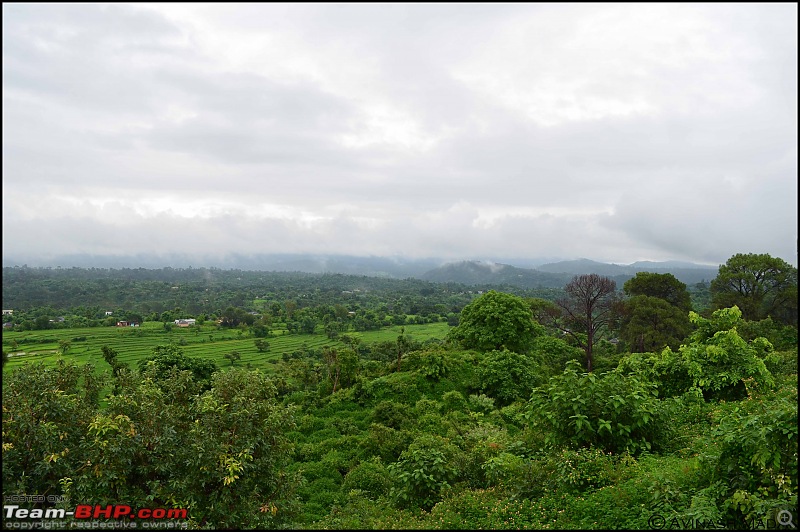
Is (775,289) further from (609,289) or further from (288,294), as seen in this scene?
(288,294)

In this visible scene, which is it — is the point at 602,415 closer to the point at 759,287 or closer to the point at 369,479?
the point at 369,479

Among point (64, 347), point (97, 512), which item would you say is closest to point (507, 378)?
point (97, 512)

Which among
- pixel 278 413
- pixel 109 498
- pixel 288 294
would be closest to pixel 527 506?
pixel 278 413

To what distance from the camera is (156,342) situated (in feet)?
177

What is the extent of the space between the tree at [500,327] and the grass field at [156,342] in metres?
23.3

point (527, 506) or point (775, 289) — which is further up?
point (775, 289)

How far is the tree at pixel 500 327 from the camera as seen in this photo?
77.3 feet

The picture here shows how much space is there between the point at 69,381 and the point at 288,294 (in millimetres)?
136165

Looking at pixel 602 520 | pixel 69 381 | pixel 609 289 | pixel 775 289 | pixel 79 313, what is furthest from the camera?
pixel 79 313

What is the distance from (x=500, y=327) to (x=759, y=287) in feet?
64.3

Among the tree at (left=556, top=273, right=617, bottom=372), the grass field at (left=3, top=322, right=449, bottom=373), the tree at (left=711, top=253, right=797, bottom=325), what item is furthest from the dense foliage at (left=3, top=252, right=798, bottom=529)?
the grass field at (left=3, top=322, right=449, bottom=373)

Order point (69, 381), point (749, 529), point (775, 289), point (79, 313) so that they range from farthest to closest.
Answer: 1. point (79, 313)
2. point (775, 289)
3. point (69, 381)
4. point (749, 529)

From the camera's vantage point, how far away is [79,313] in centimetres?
7075

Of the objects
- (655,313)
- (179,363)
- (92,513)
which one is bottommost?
(179,363)
